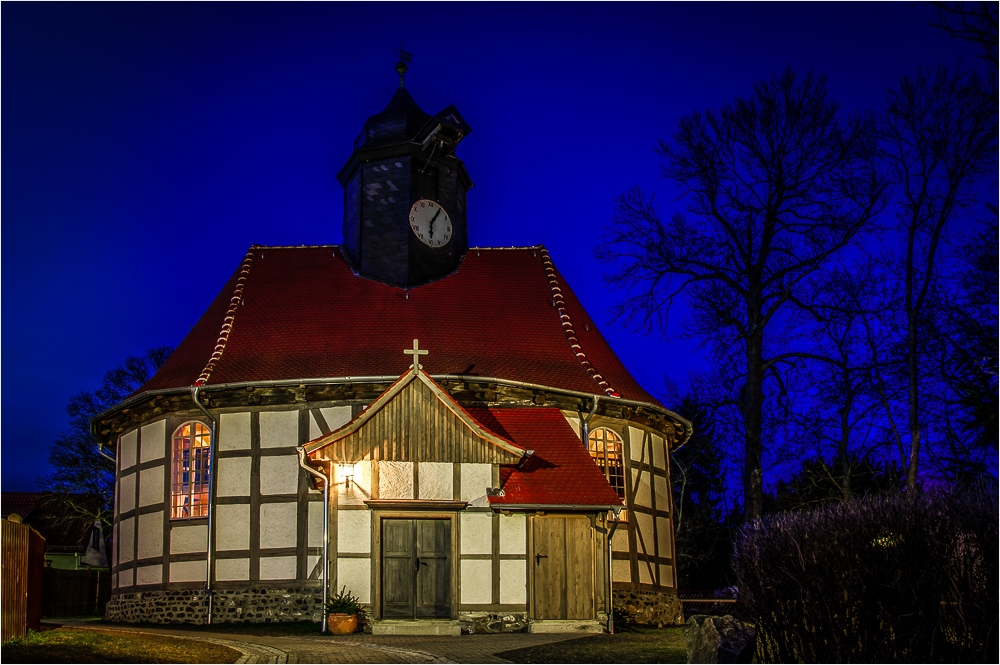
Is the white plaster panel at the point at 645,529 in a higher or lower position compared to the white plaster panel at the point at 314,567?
higher

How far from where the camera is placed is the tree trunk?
2472cm

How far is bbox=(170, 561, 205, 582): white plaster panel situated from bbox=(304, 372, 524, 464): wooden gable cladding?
4.85 meters

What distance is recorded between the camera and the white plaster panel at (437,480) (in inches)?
744

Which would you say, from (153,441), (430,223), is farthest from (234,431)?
(430,223)

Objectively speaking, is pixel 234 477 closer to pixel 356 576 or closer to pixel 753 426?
pixel 356 576

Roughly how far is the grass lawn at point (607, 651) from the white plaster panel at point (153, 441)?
32.3 ft

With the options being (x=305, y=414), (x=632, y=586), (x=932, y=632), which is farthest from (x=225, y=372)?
(x=932, y=632)

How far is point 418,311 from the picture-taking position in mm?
24219

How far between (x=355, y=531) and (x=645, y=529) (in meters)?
7.20

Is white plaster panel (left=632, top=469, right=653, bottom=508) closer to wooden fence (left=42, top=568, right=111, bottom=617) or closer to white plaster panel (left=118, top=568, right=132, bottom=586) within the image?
white plaster panel (left=118, top=568, right=132, bottom=586)

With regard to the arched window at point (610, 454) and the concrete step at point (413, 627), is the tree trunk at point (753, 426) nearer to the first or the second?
the arched window at point (610, 454)

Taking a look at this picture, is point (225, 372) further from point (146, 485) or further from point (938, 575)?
point (938, 575)

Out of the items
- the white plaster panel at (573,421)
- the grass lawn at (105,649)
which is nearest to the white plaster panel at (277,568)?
the grass lawn at (105,649)

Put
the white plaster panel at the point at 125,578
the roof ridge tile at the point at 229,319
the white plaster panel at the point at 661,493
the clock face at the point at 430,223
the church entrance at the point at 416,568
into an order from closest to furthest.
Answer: the church entrance at the point at 416,568 < the roof ridge tile at the point at 229,319 < the white plaster panel at the point at 125,578 < the white plaster panel at the point at 661,493 < the clock face at the point at 430,223
